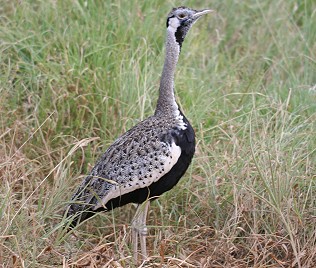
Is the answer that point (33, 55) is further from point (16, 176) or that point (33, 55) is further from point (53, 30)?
point (16, 176)

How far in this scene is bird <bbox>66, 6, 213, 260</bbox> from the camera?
4105 millimetres

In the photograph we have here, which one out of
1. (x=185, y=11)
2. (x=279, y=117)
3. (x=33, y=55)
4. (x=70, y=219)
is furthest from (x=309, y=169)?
(x=33, y=55)

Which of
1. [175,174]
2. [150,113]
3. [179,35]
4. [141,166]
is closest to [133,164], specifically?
[141,166]

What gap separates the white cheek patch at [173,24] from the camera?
4.32 m

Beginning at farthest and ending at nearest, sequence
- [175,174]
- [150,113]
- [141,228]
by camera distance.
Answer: [150,113] → [141,228] → [175,174]

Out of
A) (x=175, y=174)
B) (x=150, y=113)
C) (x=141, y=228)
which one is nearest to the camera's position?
(x=175, y=174)

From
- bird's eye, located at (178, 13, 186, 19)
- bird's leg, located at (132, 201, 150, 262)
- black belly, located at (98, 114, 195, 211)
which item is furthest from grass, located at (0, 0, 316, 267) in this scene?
bird's eye, located at (178, 13, 186, 19)

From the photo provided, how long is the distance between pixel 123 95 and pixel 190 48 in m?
0.95

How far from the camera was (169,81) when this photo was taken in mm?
4324

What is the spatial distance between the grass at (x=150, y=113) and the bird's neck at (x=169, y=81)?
48 cm

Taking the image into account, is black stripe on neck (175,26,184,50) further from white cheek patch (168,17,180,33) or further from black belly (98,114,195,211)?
black belly (98,114,195,211)

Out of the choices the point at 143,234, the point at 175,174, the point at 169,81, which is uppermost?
the point at 169,81

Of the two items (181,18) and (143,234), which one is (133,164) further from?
(181,18)

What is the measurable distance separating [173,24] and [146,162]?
0.76m
